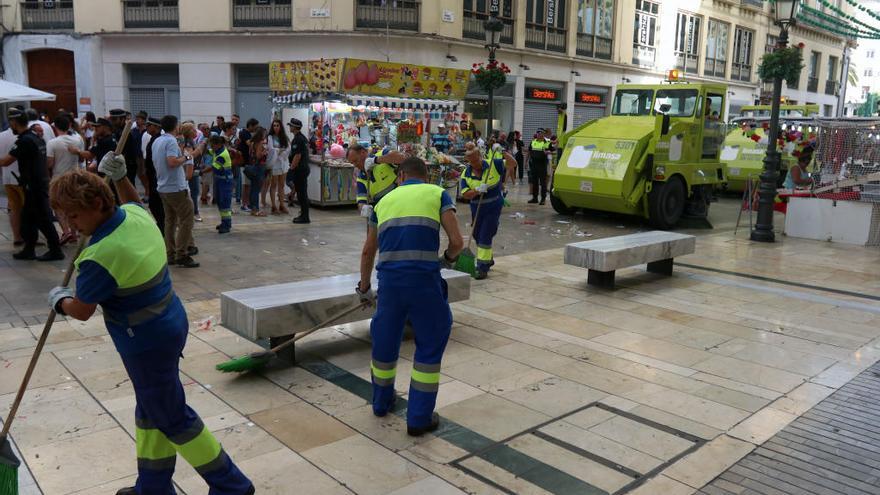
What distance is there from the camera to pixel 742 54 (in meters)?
36.7

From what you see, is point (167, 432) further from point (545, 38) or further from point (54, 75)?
point (545, 38)

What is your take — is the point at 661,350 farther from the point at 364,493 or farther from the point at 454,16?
the point at 454,16

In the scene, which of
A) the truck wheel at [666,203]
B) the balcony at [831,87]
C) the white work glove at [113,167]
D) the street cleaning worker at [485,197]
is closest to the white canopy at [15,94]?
the street cleaning worker at [485,197]

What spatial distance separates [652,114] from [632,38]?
17477 mm

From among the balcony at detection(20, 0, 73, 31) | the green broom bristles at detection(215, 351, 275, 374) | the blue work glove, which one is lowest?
the green broom bristles at detection(215, 351, 275, 374)

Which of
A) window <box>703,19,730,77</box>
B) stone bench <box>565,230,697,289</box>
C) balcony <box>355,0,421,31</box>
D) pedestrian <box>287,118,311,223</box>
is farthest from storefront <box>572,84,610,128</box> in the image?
stone bench <box>565,230,697,289</box>

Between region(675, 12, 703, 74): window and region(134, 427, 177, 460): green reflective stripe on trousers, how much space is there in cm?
3306

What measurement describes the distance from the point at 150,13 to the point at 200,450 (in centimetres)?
2310

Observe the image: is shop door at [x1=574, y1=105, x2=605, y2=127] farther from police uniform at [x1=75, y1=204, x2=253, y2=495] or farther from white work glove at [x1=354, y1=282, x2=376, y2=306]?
police uniform at [x1=75, y1=204, x2=253, y2=495]

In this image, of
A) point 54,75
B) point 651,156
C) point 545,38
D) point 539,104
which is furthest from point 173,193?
point 545,38

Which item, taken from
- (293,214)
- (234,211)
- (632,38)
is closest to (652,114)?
(293,214)

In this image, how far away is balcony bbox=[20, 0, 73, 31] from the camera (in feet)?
76.0

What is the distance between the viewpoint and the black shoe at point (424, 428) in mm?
4359

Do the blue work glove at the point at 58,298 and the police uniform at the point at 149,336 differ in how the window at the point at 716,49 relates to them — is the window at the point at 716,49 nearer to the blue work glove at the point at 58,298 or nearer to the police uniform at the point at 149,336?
the police uniform at the point at 149,336
